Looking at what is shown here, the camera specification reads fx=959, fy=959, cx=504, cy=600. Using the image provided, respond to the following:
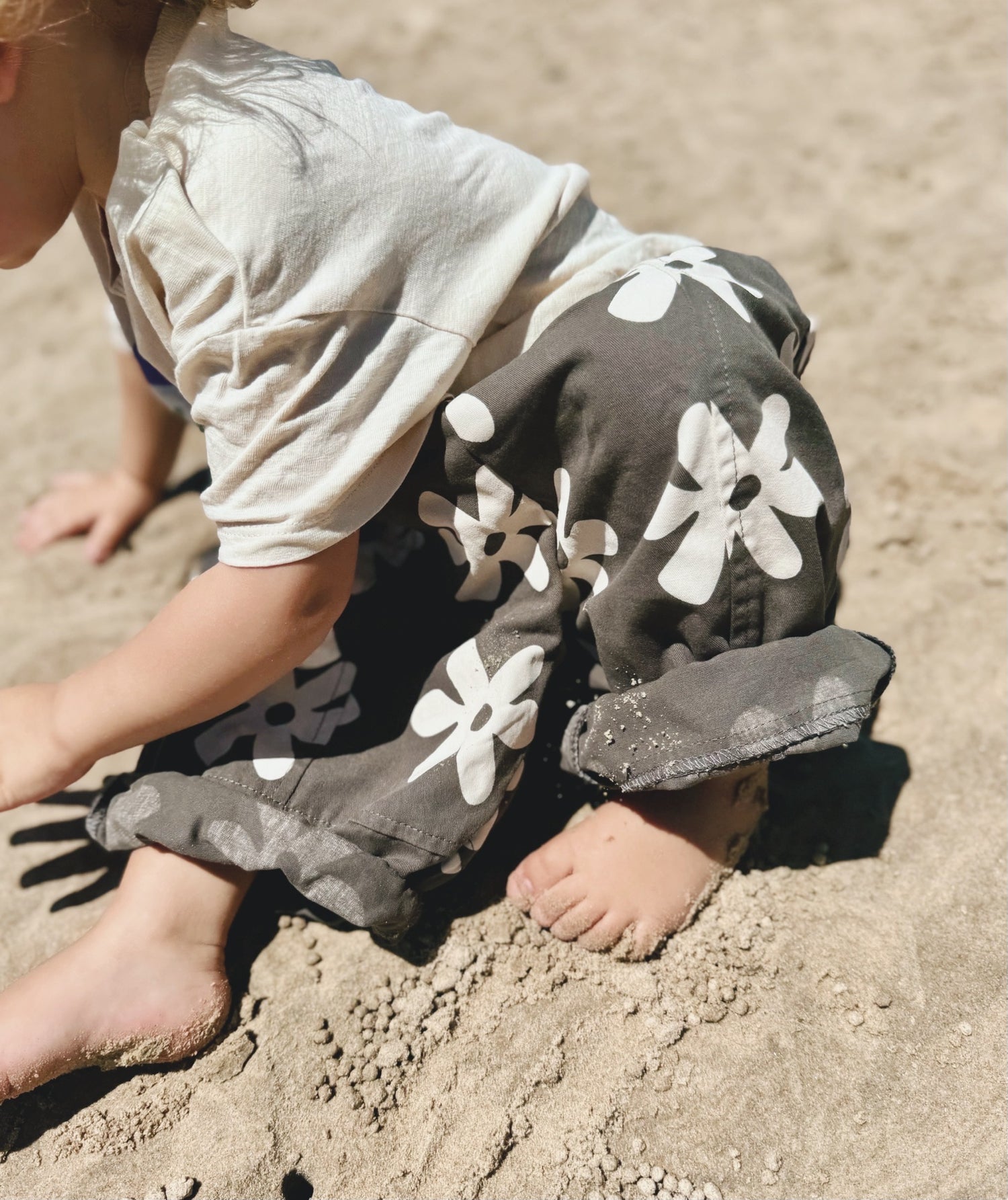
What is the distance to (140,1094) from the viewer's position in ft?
3.02

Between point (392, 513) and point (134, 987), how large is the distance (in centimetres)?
52

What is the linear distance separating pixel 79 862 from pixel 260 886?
223 millimetres

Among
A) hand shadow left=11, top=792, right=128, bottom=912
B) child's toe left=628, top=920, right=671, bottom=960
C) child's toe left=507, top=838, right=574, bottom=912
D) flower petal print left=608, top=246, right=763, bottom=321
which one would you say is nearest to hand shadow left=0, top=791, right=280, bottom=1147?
hand shadow left=11, top=792, right=128, bottom=912

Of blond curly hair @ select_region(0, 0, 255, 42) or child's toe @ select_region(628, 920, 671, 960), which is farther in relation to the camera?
child's toe @ select_region(628, 920, 671, 960)

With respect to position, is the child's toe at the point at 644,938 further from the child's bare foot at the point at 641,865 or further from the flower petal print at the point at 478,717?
the flower petal print at the point at 478,717

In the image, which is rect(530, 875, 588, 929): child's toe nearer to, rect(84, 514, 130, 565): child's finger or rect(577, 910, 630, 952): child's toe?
rect(577, 910, 630, 952): child's toe

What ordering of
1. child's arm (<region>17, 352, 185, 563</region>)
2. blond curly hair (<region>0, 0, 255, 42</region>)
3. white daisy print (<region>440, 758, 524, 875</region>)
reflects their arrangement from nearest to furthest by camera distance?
blond curly hair (<region>0, 0, 255, 42</region>)
white daisy print (<region>440, 758, 524, 875</region>)
child's arm (<region>17, 352, 185, 563</region>)

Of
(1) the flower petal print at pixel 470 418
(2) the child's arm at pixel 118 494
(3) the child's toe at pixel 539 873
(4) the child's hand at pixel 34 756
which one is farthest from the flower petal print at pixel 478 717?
(2) the child's arm at pixel 118 494

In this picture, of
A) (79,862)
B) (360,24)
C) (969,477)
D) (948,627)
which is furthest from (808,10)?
(79,862)

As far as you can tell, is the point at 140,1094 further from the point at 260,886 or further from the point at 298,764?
the point at 298,764

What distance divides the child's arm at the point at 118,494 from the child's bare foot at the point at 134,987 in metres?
0.66

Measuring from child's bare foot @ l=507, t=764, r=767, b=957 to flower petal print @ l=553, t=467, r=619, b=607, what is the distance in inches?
9.5

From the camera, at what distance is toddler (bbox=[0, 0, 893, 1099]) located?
0.80 meters

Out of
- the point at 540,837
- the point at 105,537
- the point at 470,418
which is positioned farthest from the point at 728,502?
the point at 105,537
